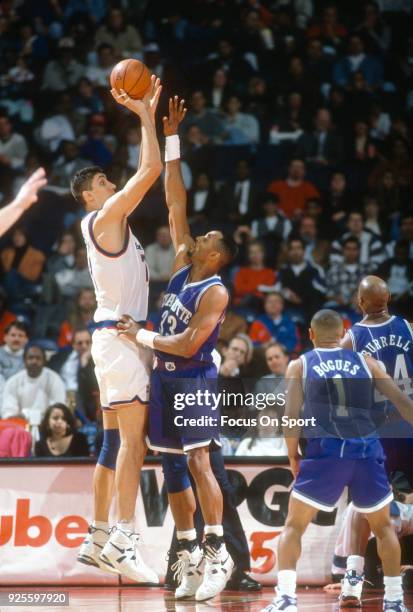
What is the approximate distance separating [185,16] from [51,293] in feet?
17.3

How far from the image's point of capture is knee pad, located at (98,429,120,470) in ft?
20.5

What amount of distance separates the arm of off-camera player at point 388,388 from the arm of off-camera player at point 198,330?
0.91 m

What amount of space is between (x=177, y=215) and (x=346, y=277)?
5.42 metres

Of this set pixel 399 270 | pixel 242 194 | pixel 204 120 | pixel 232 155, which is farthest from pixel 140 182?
pixel 204 120

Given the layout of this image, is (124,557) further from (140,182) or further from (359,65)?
(359,65)

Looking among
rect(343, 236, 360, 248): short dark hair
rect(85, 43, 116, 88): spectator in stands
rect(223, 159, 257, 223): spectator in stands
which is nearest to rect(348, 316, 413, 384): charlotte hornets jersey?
rect(343, 236, 360, 248): short dark hair

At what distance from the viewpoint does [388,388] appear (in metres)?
6.01

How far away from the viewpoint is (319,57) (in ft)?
46.8

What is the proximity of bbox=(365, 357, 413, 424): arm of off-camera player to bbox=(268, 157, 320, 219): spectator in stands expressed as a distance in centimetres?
706

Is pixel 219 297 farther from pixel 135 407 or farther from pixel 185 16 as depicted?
pixel 185 16

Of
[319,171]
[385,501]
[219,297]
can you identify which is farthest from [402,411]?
[319,171]

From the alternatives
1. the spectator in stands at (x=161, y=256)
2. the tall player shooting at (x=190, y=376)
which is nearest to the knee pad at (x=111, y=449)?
the tall player shooting at (x=190, y=376)

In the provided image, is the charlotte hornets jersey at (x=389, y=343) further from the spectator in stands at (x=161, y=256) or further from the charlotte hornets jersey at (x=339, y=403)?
the spectator in stands at (x=161, y=256)

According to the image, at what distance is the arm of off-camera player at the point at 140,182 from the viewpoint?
6047 millimetres
